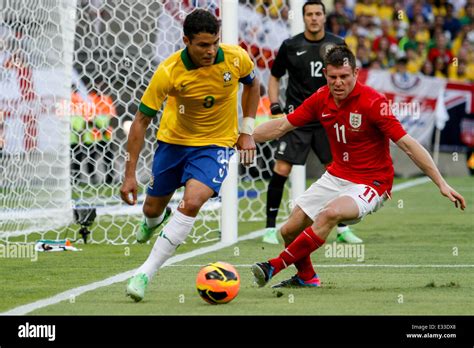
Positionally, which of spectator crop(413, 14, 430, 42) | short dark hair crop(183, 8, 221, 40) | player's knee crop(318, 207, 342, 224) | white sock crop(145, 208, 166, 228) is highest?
short dark hair crop(183, 8, 221, 40)

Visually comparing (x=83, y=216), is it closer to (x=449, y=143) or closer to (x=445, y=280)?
(x=445, y=280)

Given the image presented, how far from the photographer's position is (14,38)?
11.5m

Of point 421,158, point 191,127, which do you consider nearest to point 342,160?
point 421,158

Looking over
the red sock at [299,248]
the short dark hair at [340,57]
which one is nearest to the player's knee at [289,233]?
the red sock at [299,248]

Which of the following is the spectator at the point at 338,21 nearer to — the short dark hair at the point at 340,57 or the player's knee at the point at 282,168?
the player's knee at the point at 282,168

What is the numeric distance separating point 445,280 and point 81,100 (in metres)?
5.83

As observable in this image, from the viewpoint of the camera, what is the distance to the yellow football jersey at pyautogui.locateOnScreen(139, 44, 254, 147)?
7.58 meters

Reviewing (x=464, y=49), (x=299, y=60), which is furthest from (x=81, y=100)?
(x=464, y=49)

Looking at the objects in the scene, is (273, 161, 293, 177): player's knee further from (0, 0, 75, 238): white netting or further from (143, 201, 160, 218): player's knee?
(143, 201, 160, 218): player's knee

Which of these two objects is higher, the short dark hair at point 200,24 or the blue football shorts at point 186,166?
the short dark hair at point 200,24

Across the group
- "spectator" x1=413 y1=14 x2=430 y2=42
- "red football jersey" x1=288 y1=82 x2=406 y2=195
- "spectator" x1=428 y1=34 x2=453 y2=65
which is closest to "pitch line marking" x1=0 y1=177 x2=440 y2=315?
"red football jersey" x1=288 y1=82 x2=406 y2=195

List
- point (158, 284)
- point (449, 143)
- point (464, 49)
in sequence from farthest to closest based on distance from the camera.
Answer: point (464, 49) < point (449, 143) < point (158, 284)

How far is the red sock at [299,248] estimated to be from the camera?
763 centimetres
